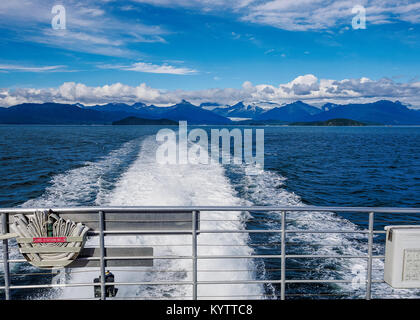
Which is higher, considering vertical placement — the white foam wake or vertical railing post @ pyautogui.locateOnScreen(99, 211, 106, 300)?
vertical railing post @ pyautogui.locateOnScreen(99, 211, 106, 300)

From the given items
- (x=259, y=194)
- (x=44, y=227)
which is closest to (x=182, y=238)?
(x=44, y=227)

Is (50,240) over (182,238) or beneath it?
over

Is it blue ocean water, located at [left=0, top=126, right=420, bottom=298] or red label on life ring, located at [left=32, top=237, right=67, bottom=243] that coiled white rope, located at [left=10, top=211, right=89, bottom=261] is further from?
blue ocean water, located at [left=0, top=126, right=420, bottom=298]

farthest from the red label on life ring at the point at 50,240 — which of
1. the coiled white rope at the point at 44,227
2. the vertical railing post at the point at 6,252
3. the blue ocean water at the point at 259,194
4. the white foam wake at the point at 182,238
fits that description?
the blue ocean water at the point at 259,194

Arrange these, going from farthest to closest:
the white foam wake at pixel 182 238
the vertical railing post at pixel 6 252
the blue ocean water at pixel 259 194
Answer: the blue ocean water at pixel 259 194 < the white foam wake at pixel 182 238 < the vertical railing post at pixel 6 252

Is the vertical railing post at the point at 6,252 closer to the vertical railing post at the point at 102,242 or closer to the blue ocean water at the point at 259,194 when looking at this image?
the vertical railing post at the point at 102,242

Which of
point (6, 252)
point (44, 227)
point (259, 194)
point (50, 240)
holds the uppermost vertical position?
point (44, 227)

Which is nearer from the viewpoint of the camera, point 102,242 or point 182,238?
point 102,242

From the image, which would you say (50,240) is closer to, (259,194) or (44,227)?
(44,227)

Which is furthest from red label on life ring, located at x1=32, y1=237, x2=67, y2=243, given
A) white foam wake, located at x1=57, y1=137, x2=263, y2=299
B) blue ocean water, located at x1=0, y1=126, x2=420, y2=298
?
blue ocean water, located at x1=0, y1=126, x2=420, y2=298

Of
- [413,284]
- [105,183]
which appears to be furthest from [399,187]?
[413,284]

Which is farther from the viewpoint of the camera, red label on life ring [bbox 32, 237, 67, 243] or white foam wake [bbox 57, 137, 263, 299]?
white foam wake [bbox 57, 137, 263, 299]
